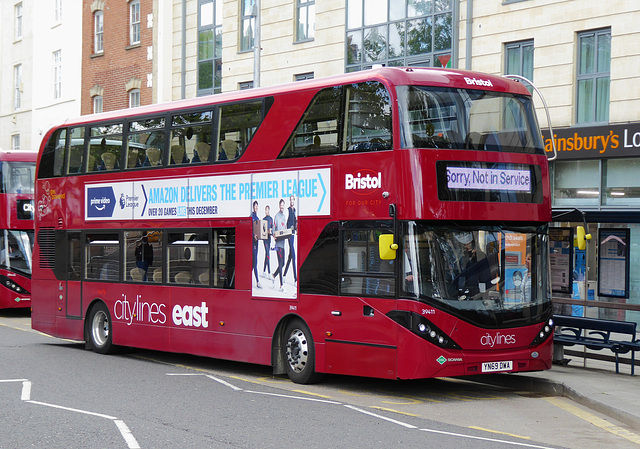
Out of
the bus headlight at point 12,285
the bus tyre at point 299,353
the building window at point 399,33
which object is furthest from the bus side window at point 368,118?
the bus headlight at point 12,285

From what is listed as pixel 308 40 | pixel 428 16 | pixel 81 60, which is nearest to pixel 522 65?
pixel 428 16

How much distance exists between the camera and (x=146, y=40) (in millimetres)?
33438

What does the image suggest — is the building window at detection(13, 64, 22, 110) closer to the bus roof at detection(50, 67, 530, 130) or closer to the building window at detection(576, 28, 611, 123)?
the building window at detection(576, 28, 611, 123)

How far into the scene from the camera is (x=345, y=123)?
39.7 feet

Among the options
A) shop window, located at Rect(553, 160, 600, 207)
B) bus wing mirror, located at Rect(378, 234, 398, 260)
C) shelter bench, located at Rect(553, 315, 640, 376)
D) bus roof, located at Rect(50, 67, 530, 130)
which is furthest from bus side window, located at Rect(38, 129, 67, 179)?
shop window, located at Rect(553, 160, 600, 207)

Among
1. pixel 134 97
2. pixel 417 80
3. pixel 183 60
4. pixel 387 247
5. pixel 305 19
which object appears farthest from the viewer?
pixel 134 97

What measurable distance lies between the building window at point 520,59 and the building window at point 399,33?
4.65ft

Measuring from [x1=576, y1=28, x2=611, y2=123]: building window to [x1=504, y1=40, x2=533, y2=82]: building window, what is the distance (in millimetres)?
1281

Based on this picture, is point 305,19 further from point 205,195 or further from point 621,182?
point 205,195

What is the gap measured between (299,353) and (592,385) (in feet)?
12.9

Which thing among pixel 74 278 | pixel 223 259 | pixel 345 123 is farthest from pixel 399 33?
pixel 345 123

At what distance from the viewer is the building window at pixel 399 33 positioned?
22.7 m

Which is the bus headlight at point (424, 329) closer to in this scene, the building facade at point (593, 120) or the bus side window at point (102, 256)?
the bus side window at point (102, 256)

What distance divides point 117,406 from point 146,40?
81.2ft
